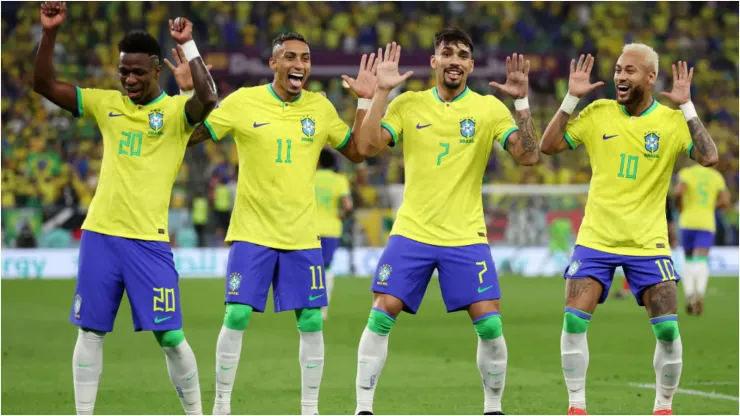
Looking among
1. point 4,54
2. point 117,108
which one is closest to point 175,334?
point 117,108

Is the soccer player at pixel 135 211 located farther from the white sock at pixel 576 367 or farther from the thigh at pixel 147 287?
the white sock at pixel 576 367

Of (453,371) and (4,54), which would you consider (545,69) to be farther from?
(453,371)

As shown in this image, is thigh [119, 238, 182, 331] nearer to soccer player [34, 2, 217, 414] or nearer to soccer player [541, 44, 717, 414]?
soccer player [34, 2, 217, 414]

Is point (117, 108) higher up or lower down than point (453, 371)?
higher up

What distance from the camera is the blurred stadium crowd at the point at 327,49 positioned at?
88.1ft

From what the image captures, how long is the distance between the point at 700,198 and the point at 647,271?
9.45 meters

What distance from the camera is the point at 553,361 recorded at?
1238cm

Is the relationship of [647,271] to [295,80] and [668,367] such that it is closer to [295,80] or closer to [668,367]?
[668,367]

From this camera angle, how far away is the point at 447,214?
8.02 metres

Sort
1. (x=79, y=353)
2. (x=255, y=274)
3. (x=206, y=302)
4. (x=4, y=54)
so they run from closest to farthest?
(x=79, y=353) < (x=255, y=274) < (x=206, y=302) < (x=4, y=54)

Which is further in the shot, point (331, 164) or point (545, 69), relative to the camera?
point (545, 69)

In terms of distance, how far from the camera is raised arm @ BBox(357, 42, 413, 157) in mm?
7996

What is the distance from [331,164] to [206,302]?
3705 millimetres

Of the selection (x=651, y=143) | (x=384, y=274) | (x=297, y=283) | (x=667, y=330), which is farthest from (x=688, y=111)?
(x=297, y=283)
